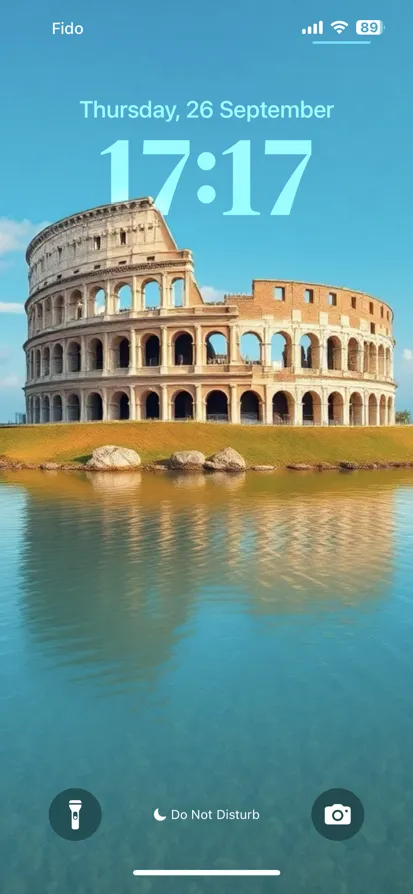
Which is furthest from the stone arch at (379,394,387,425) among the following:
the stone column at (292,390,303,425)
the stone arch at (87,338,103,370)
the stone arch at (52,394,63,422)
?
the stone arch at (52,394,63,422)

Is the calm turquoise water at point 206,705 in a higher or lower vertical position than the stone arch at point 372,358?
lower

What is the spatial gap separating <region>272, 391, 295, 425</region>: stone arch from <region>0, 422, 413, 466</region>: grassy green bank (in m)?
7.60

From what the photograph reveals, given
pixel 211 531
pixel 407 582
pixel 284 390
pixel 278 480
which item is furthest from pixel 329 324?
pixel 407 582

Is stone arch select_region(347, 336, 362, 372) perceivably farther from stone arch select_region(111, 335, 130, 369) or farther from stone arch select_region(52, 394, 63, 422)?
stone arch select_region(52, 394, 63, 422)

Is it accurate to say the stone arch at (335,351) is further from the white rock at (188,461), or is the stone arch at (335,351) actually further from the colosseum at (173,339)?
the white rock at (188,461)

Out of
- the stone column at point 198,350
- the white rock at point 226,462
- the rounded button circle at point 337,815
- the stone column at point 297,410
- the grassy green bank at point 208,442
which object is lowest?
the rounded button circle at point 337,815

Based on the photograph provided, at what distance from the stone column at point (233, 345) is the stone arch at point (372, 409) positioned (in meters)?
20.4

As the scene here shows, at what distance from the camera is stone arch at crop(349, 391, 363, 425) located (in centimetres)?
5919

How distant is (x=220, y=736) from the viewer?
5.25 meters

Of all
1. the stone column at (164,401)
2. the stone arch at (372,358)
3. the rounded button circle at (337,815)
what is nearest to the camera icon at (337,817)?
the rounded button circle at (337,815)

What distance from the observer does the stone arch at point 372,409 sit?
61.9 metres

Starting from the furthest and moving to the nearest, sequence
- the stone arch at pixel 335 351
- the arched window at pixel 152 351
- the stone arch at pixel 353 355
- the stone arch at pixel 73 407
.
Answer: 1. the stone arch at pixel 353 355
2. the stone arch at pixel 73 407
3. the stone arch at pixel 335 351
4. the arched window at pixel 152 351

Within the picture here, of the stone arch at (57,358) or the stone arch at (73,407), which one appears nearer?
the stone arch at (73,407)

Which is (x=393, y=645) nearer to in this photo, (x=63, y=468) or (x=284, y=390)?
(x=63, y=468)
